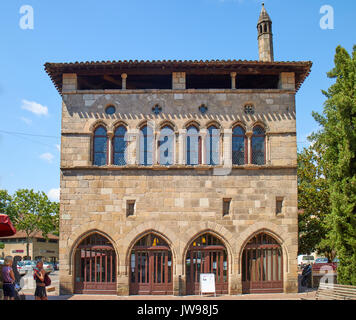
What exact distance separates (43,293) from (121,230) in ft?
17.7

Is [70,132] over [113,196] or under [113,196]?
over

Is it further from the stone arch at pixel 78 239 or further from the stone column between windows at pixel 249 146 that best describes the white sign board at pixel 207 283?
the stone column between windows at pixel 249 146

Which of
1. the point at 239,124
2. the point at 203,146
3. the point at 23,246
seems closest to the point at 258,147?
the point at 239,124

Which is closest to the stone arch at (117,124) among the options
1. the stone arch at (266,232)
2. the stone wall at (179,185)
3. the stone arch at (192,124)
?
the stone wall at (179,185)

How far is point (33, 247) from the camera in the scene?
61344 mm

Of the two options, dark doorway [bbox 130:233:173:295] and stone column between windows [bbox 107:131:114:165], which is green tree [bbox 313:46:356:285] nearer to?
dark doorway [bbox 130:233:173:295]

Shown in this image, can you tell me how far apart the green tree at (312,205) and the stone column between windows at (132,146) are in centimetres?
935

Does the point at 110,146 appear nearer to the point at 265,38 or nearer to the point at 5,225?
the point at 5,225

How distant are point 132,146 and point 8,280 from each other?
789 centimetres

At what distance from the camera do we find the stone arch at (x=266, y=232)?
17.7 metres

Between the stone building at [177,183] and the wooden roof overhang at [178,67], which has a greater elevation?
the wooden roof overhang at [178,67]

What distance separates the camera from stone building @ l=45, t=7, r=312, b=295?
17.8m
